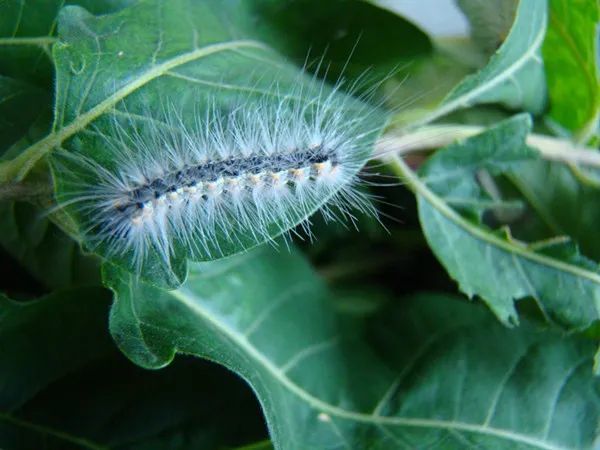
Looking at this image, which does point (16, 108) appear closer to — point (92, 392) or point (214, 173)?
point (214, 173)

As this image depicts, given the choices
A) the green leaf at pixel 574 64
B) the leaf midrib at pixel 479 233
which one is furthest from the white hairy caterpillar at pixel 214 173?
the green leaf at pixel 574 64

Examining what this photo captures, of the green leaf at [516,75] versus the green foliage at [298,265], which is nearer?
the green foliage at [298,265]

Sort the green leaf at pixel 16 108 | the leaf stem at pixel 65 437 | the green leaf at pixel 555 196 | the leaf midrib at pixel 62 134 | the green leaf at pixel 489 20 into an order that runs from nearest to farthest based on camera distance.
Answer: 1. the leaf midrib at pixel 62 134
2. the green leaf at pixel 16 108
3. the leaf stem at pixel 65 437
4. the green leaf at pixel 489 20
5. the green leaf at pixel 555 196

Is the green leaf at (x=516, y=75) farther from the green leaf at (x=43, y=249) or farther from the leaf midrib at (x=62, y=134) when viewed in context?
the green leaf at (x=43, y=249)

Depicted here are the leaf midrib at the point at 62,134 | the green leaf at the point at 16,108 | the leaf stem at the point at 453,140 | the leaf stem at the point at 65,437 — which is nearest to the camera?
the leaf midrib at the point at 62,134

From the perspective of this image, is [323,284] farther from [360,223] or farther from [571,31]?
[571,31]

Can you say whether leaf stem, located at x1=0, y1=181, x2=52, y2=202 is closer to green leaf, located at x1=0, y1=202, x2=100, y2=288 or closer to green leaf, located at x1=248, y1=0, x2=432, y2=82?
green leaf, located at x1=0, y1=202, x2=100, y2=288

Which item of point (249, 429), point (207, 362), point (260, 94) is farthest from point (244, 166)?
point (249, 429)
